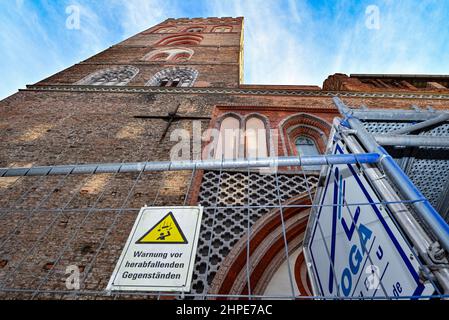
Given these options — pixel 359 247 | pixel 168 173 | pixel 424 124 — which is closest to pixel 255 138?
pixel 168 173

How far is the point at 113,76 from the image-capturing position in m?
9.42

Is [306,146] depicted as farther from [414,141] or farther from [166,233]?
[166,233]

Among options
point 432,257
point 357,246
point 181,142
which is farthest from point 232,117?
point 432,257

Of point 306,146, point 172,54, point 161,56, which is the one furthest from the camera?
point 172,54

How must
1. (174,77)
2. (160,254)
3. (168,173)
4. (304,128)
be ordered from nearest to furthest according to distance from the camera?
(160,254)
(168,173)
(304,128)
(174,77)

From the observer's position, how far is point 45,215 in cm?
357

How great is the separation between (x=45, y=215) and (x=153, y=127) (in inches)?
114

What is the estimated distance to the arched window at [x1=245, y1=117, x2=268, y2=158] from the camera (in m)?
5.29

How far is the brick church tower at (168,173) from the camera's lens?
2.73 metres

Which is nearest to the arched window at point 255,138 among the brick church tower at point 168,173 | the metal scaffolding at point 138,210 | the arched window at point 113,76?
the brick church tower at point 168,173

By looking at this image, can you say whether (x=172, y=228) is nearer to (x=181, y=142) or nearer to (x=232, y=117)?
(x=181, y=142)

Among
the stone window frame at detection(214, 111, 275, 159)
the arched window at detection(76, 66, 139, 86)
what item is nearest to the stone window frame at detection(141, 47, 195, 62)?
the arched window at detection(76, 66, 139, 86)

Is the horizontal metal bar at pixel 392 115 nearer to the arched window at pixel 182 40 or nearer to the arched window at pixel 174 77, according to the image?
the arched window at pixel 174 77

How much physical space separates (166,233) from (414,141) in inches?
95.7
